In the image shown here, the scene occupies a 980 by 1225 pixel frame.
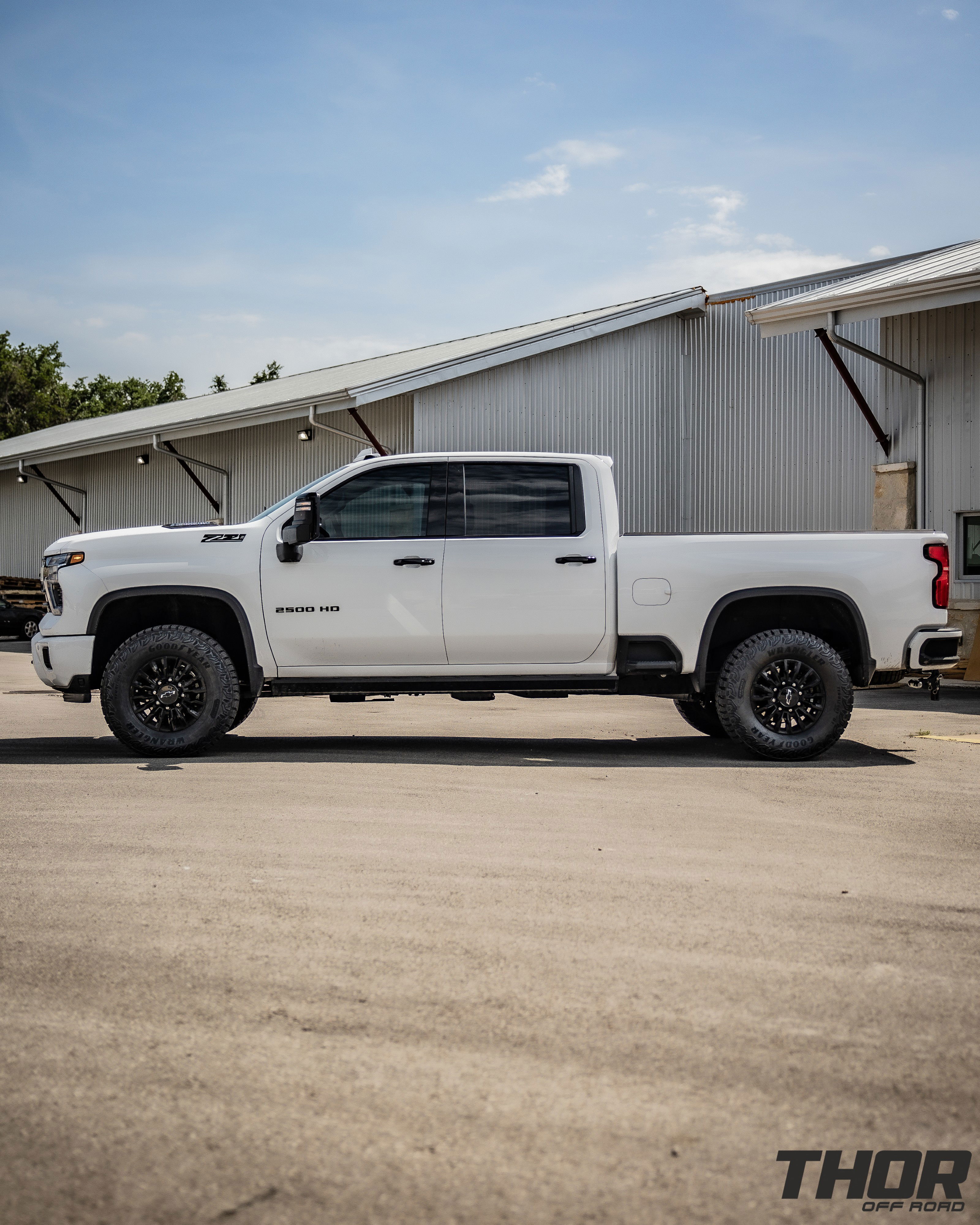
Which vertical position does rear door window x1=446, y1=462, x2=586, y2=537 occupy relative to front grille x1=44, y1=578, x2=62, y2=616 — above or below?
above

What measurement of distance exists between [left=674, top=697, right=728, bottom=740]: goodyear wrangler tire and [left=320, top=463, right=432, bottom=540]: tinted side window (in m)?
2.89

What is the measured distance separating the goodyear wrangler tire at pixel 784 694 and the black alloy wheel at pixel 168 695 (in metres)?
3.76

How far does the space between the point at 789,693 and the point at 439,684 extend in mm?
2528

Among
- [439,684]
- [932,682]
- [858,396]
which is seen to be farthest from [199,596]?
[858,396]

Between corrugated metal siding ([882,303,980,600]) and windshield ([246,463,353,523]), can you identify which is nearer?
windshield ([246,463,353,523])

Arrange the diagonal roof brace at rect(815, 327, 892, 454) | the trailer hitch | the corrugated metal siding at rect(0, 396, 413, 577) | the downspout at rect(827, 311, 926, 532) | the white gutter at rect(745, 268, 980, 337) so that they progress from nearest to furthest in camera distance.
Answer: the trailer hitch < the white gutter at rect(745, 268, 980, 337) < the downspout at rect(827, 311, 926, 532) < the diagonal roof brace at rect(815, 327, 892, 454) < the corrugated metal siding at rect(0, 396, 413, 577)

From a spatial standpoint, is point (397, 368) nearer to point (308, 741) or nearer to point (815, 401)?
point (815, 401)

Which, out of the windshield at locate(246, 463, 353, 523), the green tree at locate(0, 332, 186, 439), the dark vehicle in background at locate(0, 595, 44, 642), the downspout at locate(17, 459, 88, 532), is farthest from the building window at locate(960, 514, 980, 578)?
the green tree at locate(0, 332, 186, 439)

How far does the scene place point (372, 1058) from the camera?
3.14 meters

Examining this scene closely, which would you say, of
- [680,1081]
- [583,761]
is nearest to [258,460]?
[583,761]

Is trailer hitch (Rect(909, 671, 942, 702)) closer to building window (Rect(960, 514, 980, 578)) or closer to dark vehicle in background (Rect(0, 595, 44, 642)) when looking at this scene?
building window (Rect(960, 514, 980, 578))

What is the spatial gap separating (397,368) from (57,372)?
61.9 meters

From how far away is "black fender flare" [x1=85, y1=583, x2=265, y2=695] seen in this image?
8.60 meters

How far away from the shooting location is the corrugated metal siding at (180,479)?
22250 millimetres
